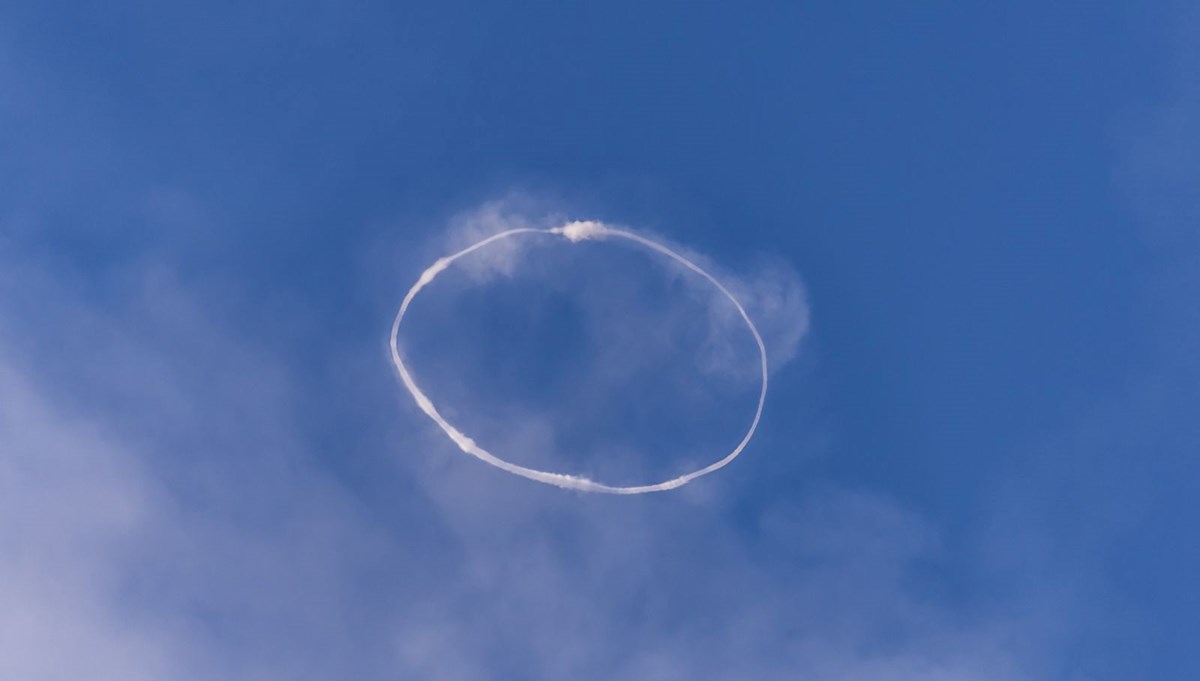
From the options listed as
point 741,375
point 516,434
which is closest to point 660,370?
point 741,375

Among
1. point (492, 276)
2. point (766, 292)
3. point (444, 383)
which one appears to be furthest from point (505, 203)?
point (766, 292)

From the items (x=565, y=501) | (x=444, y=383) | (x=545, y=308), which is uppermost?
(x=545, y=308)

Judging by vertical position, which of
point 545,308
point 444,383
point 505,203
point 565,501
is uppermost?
point 505,203

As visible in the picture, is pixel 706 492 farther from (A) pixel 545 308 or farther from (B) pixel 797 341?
(A) pixel 545 308

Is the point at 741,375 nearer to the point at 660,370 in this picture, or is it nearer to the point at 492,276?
the point at 660,370

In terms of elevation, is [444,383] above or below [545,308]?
below

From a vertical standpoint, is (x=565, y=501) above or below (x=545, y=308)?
below
